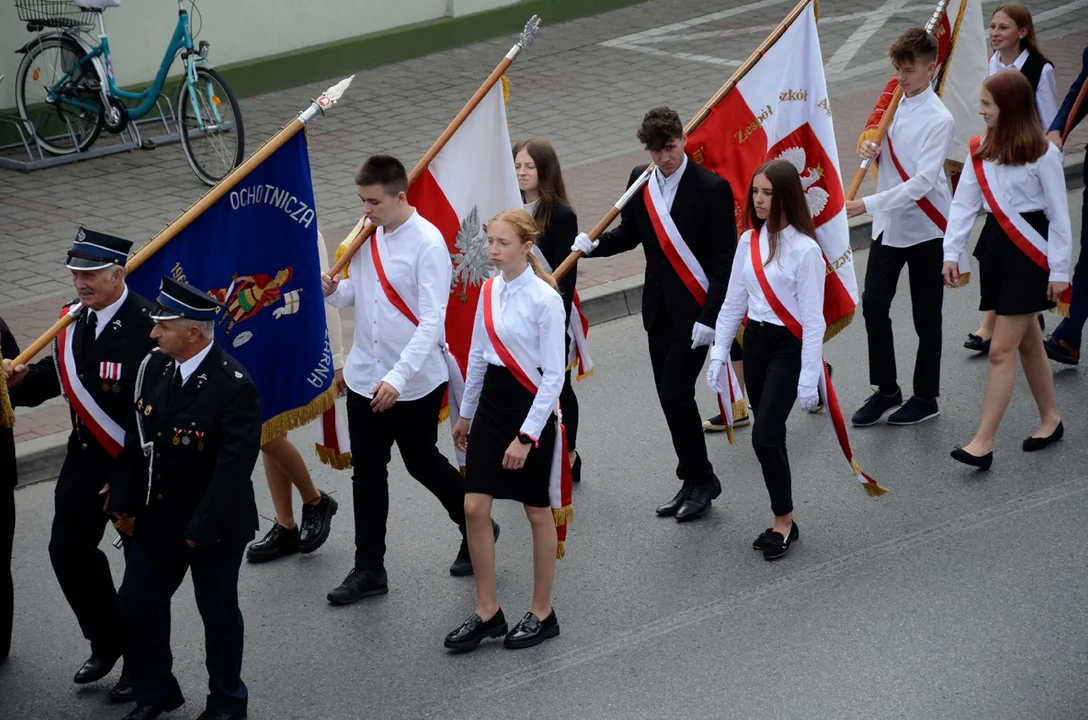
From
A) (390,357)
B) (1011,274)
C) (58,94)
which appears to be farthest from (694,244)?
(58,94)

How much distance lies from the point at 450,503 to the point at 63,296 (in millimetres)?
4569

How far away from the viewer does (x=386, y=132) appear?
1314 centimetres

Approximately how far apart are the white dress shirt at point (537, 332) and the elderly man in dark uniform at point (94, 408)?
Answer: 138cm

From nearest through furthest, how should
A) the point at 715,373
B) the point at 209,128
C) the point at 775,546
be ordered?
the point at 775,546 → the point at 715,373 → the point at 209,128

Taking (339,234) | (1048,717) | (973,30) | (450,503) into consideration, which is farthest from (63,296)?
(1048,717)

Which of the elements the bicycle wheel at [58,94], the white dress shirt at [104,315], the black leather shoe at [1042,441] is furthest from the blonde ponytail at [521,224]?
the bicycle wheel at [58,94]

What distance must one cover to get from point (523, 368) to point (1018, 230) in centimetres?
287

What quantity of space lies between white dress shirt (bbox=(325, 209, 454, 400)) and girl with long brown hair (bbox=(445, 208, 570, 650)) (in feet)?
Result: 0.91

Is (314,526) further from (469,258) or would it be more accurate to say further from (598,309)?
(598,309)

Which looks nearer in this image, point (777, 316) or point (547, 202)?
point (777, 316)

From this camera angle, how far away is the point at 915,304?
7766 millimetres

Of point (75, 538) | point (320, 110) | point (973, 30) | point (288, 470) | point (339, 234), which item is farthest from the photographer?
point (339, 234)

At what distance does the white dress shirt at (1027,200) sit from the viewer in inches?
272

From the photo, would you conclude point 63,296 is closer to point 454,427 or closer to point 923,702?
point 454,427
